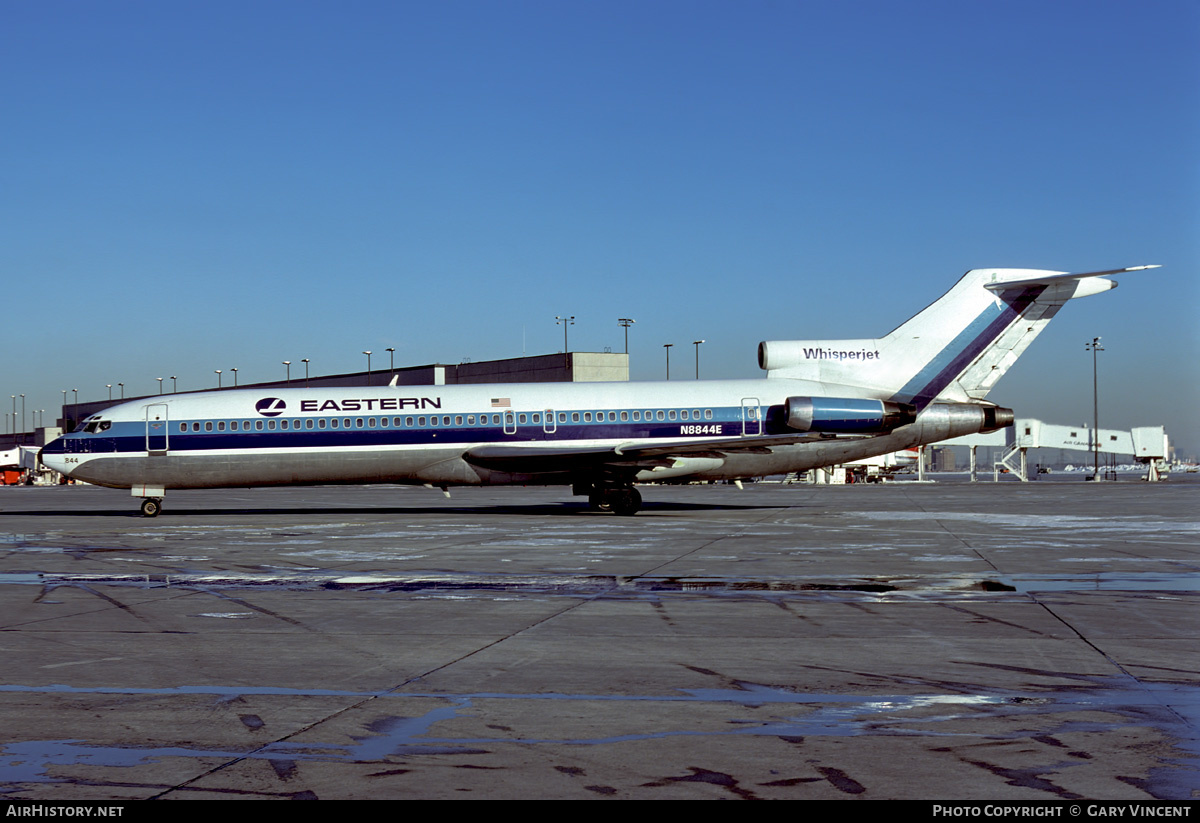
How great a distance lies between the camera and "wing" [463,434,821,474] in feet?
95.1

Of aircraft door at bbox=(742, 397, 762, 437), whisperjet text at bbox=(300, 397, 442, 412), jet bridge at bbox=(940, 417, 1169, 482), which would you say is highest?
whisperjet text at bbox=(300, 397, 442, 412)

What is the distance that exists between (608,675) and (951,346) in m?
26.6

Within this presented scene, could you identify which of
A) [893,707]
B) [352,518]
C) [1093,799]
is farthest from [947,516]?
[1093,799]

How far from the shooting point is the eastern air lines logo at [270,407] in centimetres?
3094

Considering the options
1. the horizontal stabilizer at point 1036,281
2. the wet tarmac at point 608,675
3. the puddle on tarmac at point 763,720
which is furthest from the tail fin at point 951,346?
the puddle on tarmac at point 763,720

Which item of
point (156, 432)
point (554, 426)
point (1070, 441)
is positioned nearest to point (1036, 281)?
point (554, 426)

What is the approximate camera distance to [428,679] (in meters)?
7.89

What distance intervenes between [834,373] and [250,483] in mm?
17997

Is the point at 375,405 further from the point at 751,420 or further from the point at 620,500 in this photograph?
the point at 751,420

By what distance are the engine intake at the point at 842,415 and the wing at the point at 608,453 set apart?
0.43 m

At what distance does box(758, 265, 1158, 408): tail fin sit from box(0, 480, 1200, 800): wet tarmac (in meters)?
14.7

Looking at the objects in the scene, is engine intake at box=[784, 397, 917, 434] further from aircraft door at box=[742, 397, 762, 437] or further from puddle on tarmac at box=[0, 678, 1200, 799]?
puddle on tarmac at box=[0, 678, 1200, 799]

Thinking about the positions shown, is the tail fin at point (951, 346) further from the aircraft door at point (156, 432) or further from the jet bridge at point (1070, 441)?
the jet bridge at point (1070, 441)

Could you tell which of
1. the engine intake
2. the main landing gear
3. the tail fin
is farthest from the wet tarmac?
the tail fin
